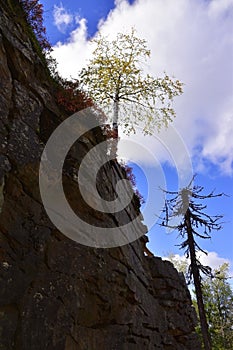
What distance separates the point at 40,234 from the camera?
694 cm

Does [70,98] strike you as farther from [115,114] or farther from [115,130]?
[115,114]

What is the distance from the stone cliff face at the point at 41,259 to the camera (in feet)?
20.1

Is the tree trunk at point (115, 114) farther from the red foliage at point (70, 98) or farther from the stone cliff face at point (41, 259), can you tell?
the red foliage at point (70, 98)

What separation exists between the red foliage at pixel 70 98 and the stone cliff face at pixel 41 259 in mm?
440

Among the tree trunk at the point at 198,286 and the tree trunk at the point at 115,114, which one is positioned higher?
the tree trunk at the point at 115,114

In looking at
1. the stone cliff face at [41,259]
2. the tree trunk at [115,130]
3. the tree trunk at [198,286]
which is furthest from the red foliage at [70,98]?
the tree trunk at [198,286]

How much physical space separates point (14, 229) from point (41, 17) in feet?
Answer: 24.5

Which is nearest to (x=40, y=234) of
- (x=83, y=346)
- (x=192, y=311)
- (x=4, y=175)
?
(x=4, y=175)

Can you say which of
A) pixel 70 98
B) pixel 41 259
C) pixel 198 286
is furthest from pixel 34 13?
pixel 198 286

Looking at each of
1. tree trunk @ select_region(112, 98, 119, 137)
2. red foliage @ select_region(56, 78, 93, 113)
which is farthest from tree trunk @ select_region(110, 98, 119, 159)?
red foliage @ select_region(56, 78, 93, 113)

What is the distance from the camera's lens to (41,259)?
673 cm

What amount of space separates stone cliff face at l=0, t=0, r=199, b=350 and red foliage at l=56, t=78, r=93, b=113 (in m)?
0.44

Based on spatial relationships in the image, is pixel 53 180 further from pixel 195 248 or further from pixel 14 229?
pixel 195 248

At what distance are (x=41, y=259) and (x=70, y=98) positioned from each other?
5475 mm
